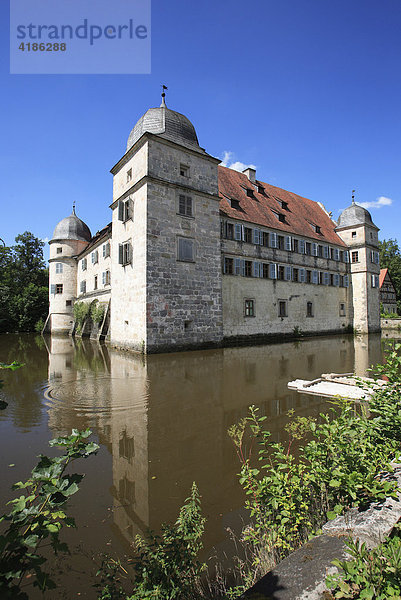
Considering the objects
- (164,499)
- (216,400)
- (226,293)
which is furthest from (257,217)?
(164,499)

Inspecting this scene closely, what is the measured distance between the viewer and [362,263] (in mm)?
29859

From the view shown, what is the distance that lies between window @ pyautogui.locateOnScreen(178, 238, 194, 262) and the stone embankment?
15.3 m

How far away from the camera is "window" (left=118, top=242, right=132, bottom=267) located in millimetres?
17297

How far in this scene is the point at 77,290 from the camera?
107 feet

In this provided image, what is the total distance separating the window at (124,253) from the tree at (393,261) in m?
48.8

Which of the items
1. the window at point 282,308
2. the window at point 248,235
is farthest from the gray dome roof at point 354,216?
the window at point 248,235

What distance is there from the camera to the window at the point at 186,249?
17.0 meters

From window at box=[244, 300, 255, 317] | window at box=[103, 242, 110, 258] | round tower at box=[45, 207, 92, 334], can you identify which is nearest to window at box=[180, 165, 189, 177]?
window at box=[244, 300, 255, 317]

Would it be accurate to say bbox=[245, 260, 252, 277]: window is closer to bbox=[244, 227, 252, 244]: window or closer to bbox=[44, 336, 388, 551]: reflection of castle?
bbox=[244, 227, 252, 244]: window

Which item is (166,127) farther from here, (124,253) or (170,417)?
(170,417)

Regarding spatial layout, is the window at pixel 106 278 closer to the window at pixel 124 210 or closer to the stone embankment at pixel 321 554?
the window at pixel 124 210

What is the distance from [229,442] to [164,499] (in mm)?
1688

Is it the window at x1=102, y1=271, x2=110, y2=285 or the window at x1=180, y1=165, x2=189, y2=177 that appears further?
the window at x1=102, y1=271, x2=110, y2=285

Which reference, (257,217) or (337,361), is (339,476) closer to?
(337,361)
